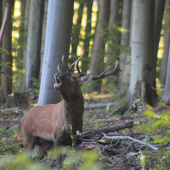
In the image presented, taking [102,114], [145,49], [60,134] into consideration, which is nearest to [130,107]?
[102,114]

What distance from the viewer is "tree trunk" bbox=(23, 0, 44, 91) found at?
11.8 m

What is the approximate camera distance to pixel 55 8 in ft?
19.6

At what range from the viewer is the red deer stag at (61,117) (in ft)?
13.8

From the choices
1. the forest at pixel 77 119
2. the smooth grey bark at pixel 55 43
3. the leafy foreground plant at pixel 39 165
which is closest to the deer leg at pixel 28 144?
the forest at pixel 77 119

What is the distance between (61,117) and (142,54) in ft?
13.7

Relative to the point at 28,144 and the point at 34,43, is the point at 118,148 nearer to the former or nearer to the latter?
the point at 28,144

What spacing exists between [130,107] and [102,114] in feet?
3.49

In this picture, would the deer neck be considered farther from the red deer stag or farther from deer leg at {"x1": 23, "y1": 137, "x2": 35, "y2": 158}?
deer leg at {"x1": 23, "y1": 137, "x2": 35, "y2": 158}

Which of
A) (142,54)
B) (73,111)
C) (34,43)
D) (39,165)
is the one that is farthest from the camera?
(34,43)

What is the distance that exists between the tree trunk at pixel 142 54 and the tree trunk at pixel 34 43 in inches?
226

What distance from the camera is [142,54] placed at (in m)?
7.54

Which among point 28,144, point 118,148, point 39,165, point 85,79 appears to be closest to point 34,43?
point 28,144

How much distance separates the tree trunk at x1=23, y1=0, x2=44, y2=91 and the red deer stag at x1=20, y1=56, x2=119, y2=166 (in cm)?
684

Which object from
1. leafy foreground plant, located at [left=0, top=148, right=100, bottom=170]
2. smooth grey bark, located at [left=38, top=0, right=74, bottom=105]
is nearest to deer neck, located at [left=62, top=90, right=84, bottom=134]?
leafy foreground plant, located at [left=0, top=148, right=100, bottom=170]
